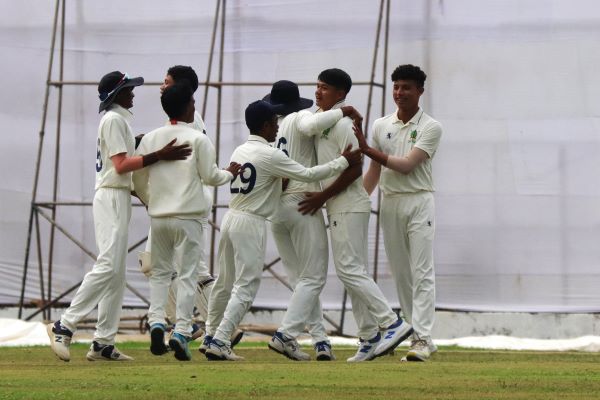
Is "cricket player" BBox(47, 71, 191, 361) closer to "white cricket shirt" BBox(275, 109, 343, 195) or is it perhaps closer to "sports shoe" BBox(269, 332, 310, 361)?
"white cricket shirt" BBox(275, 109, 343, 195)

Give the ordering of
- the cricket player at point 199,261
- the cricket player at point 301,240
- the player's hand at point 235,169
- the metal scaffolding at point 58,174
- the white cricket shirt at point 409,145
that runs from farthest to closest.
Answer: the metal scaffolding at point 58,174 < the cricket player at point 199,261 < the white cricket shirt at point 409,145 < the cricket player at point 301,240 < the player's hand at point 235,169

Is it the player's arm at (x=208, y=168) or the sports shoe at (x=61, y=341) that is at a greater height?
the player's arm at (x=208, y=168)

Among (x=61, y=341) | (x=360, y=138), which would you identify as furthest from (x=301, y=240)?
(x=61, y=341)

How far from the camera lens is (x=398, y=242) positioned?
8.86 meters

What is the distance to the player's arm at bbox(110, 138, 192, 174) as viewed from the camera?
8.26 metres

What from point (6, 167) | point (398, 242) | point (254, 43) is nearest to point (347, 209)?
point (398, 242)

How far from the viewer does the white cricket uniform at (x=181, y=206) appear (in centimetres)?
831

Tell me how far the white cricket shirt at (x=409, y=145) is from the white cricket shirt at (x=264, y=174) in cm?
46

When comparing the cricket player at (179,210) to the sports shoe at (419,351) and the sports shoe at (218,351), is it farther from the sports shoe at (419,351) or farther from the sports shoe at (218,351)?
the sports shoe at (419,351)

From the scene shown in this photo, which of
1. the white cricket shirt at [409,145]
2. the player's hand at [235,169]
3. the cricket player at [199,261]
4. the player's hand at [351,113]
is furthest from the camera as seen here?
the cricket player at [199,261]

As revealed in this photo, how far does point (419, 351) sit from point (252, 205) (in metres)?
1.22

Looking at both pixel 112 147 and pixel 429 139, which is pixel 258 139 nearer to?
pixel 112 147

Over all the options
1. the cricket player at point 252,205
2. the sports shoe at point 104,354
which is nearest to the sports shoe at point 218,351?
the cricket player at point 252,205

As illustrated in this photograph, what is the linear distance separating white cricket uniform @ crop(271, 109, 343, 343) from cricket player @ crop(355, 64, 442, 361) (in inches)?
11.6
